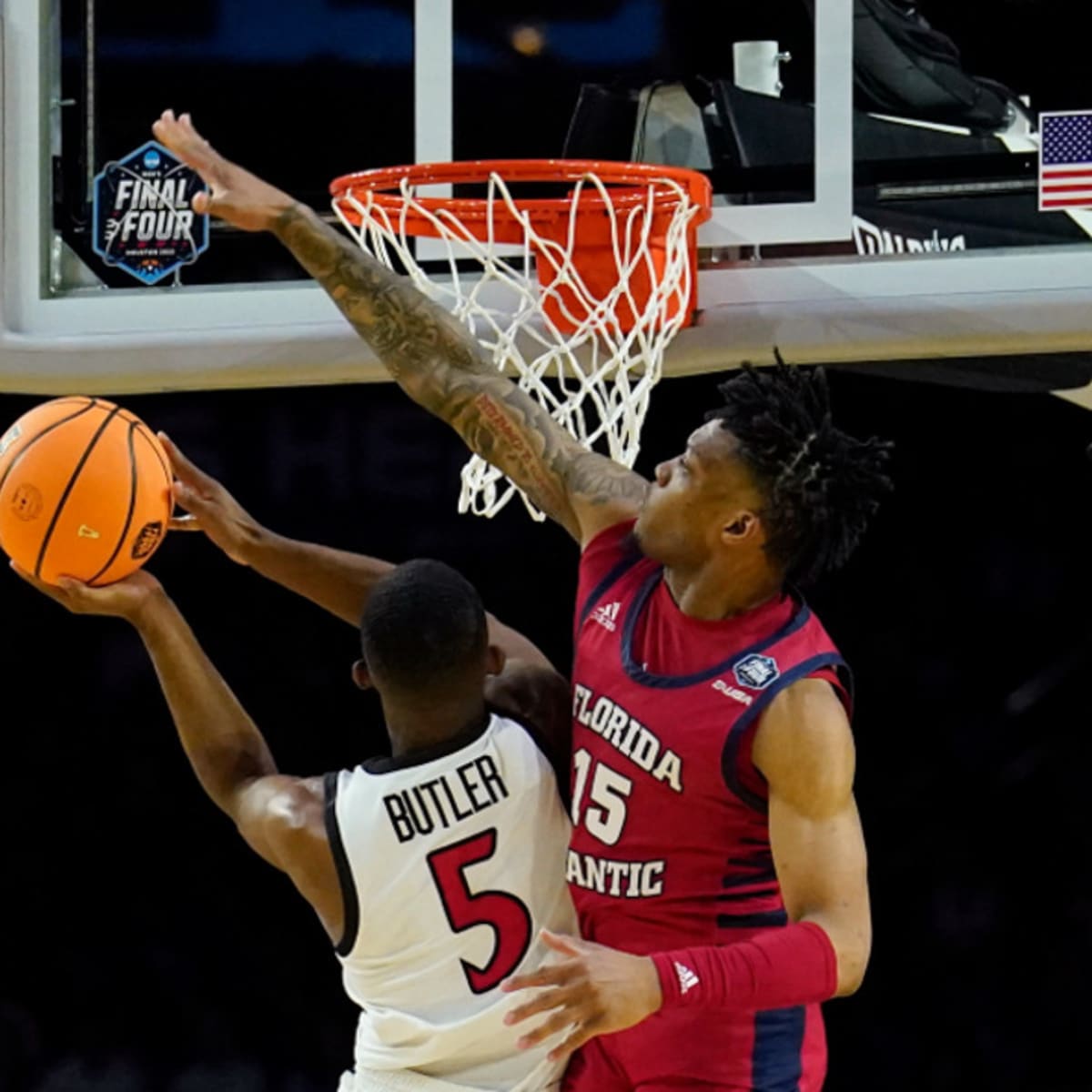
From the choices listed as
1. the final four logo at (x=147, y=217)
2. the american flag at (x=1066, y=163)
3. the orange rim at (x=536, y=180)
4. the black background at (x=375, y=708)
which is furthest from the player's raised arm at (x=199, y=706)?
the black background at (x=375, y=708)

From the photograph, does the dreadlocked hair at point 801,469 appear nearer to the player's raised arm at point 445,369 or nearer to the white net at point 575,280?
the player's raised arm at point 445,369

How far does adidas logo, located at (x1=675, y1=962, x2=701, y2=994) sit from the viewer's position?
6.94ft

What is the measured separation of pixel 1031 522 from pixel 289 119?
2187 mm

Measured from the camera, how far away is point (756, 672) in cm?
243

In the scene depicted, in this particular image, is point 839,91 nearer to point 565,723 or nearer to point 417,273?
point 417,273

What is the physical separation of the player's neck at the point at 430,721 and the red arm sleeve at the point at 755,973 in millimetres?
504

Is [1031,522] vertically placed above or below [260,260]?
below

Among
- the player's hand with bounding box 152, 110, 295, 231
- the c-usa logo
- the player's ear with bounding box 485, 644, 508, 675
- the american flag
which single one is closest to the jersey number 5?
the player's ear with bounding box 485, 644, 508, 675

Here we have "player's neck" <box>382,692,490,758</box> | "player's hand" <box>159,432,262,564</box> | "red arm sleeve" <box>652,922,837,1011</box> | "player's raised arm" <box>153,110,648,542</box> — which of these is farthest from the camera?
"player's hand" <box>159,432,262,564</box>

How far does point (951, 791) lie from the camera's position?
16.0 ft

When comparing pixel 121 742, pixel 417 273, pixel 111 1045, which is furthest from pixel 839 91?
pixel 111 1045

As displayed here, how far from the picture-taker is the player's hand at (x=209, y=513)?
2967 millimetres

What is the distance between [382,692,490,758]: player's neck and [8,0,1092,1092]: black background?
2.30 metres

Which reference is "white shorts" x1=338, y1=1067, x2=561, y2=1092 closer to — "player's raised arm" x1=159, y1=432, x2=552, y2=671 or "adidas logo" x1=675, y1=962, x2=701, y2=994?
"adidas logo" x1=675, y1=962, x2=701, y2=994
